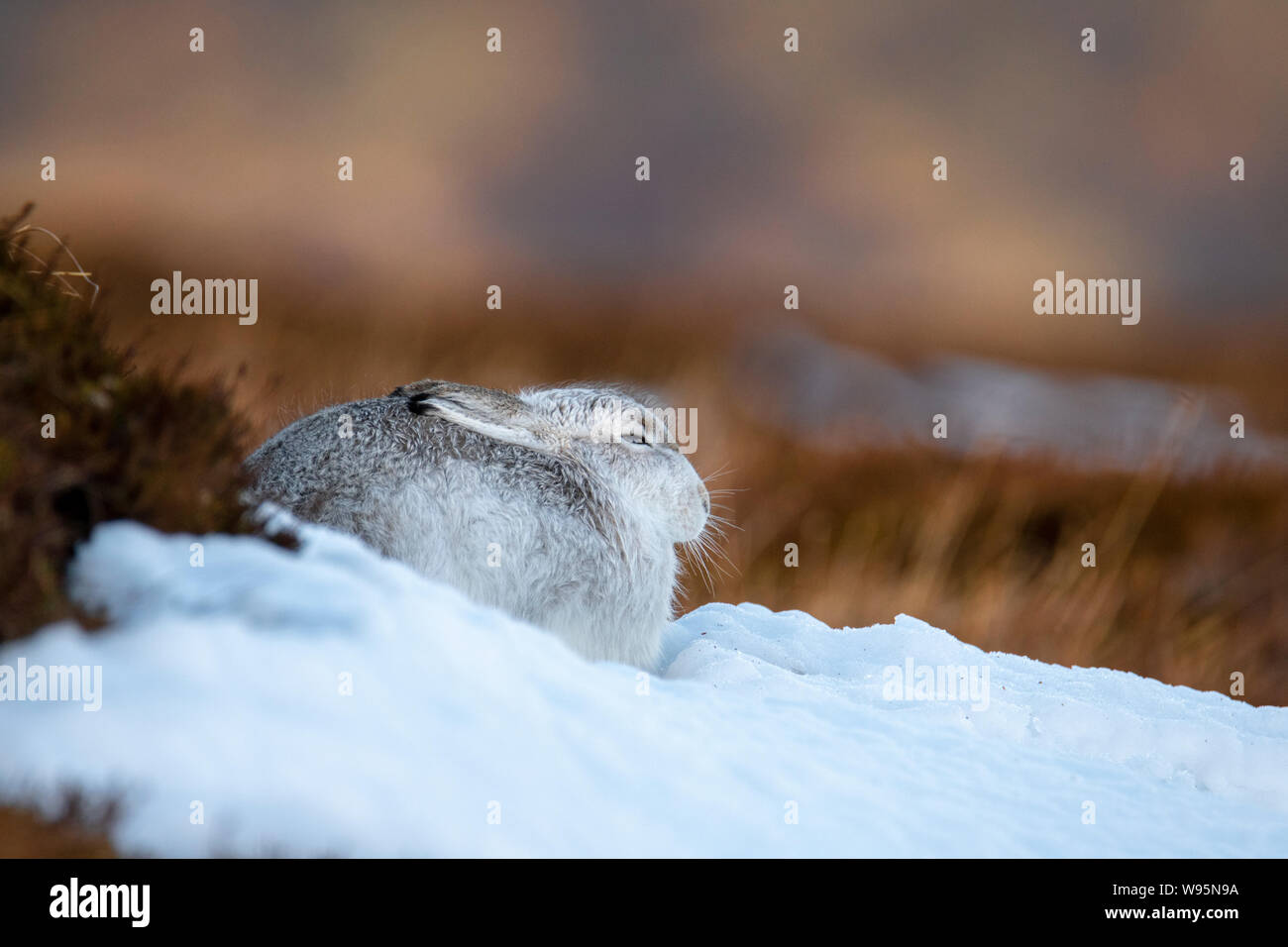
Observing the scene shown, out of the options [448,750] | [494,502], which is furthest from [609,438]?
[448,750]

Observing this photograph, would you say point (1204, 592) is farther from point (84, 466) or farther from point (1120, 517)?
point (84, 466)

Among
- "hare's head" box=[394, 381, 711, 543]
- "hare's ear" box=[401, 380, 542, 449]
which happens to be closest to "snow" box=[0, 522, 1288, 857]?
"hare's ear" box=[401, 380, 542, 449]

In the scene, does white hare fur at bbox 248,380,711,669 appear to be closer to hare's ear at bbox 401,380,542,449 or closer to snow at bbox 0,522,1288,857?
hare's ear at bbox 401,380,542,449

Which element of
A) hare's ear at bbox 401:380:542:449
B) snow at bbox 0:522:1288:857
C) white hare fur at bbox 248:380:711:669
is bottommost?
snow at bbox 0:522:1288:857

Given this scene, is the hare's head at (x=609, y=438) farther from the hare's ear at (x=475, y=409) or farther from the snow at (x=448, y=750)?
the snow at (x=448, y=750)

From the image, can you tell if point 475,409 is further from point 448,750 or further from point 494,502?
point 448,750
